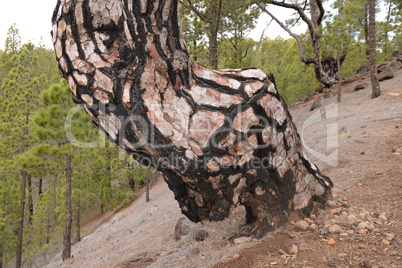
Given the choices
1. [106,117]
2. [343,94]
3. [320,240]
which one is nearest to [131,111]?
[106,117]

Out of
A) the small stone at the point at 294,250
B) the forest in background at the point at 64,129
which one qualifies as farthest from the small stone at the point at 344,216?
the forest in background at the point at 64,129

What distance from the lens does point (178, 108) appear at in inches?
84.6

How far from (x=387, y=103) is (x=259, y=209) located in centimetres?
1062

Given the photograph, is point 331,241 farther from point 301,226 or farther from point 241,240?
point 241,240

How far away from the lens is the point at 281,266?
2018 mm

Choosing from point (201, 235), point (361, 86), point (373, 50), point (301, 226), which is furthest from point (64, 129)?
point (361, 86)

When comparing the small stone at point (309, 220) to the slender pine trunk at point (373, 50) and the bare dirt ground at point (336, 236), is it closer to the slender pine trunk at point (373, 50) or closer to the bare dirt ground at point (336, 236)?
the bare dirt ground at point (336, 236)

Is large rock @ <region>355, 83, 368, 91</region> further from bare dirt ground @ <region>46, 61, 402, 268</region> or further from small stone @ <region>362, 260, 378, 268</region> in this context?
small stone @ <region>362, 260, 378, 268</region>

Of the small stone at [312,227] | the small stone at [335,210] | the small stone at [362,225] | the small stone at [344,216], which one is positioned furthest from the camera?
the small stone at [335,210]

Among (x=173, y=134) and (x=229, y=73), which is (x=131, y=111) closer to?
(x=173, y=134)

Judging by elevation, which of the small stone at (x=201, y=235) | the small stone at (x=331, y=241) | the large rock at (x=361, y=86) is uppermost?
the large rock at (x=361, y=86)

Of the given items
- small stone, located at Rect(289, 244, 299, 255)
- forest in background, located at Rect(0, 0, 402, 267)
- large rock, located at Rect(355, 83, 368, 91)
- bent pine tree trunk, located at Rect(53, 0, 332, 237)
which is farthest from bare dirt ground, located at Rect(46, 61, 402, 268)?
large rock, located at Rect(355, 83, 368, 91)

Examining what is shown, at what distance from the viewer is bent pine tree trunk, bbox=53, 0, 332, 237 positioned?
1.94 metres

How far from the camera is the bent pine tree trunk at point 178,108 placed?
6.36 feet
